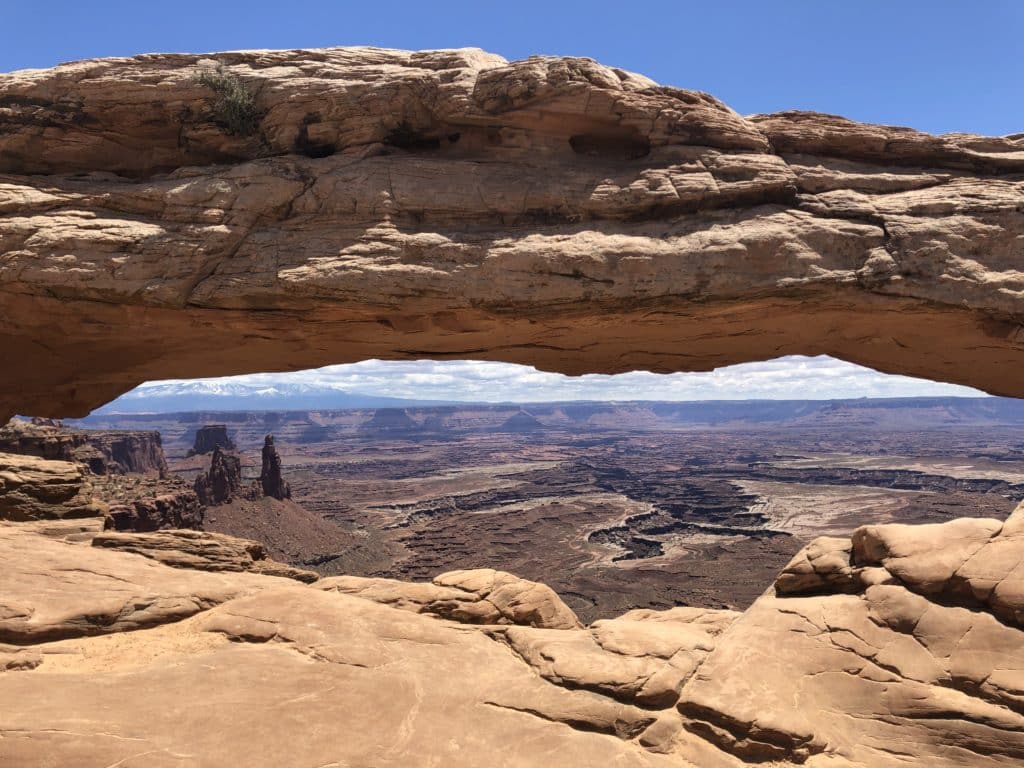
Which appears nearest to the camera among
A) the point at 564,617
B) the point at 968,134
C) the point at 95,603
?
the point at 95,603

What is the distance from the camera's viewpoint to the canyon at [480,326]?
7938 mm

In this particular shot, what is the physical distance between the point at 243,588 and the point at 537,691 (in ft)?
18.8

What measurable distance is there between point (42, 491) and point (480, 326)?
Answer: 10575mm

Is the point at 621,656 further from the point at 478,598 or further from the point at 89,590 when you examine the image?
the point at 89,590

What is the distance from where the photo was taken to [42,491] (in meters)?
14.4

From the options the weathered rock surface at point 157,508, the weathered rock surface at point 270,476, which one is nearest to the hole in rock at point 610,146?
the weathered rock surface at point 157,508

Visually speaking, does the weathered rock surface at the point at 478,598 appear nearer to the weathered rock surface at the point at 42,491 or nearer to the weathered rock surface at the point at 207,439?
the weathered rock surface at the point at 42,491

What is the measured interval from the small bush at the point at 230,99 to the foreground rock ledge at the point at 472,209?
0.16m

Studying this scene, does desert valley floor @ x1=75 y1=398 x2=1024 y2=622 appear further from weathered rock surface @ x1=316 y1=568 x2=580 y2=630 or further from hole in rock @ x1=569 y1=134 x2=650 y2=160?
hole in rock @ x1=569 y1=134 x2=650 y2=160

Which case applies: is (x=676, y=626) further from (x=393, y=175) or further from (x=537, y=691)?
(x=393, y=175)

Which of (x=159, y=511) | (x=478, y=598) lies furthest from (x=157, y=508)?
(x=478, y=598)

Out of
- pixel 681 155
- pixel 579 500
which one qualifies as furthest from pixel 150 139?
pixel 579 500

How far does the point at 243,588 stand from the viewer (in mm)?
11227

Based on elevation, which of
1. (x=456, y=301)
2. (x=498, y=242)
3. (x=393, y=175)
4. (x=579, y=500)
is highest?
(x=393, y=175)
